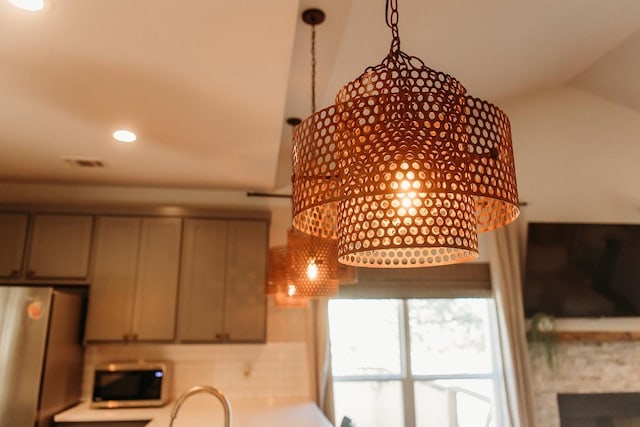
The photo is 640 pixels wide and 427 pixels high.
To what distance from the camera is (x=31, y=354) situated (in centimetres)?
307

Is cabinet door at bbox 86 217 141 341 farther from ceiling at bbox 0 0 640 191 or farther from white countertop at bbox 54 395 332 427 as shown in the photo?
white countertop at bbox 54 395 332 427

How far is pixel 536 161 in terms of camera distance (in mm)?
4559

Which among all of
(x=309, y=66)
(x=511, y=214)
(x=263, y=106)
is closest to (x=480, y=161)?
(x=511, y=214)

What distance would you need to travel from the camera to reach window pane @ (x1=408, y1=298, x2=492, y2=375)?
4.29 metres

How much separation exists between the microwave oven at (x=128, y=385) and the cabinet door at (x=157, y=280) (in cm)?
24

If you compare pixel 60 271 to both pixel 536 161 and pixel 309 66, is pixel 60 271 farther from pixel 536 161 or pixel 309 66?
pixel 536 161

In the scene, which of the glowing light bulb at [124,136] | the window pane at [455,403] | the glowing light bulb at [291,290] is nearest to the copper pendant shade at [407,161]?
the glowing light bulb at [291,290]

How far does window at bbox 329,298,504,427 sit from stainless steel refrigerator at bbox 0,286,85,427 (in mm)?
2171

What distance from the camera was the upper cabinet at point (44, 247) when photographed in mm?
3646

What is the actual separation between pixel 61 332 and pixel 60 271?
562mm

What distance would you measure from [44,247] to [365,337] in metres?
Answer: 2.85

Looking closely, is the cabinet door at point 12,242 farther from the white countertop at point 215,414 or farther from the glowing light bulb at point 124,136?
the glowing light bulb at point 124,136

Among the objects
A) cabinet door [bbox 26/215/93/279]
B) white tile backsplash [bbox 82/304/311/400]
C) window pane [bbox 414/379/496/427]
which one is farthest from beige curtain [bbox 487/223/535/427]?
cabinet door [bbox 26/215/93/279]

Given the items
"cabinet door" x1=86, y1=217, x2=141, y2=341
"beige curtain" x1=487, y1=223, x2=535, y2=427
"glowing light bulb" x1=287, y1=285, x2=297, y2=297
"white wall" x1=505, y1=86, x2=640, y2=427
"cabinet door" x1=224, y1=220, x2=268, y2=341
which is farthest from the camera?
"white wall" x1=505, y1=86, x2=640, y2=427
